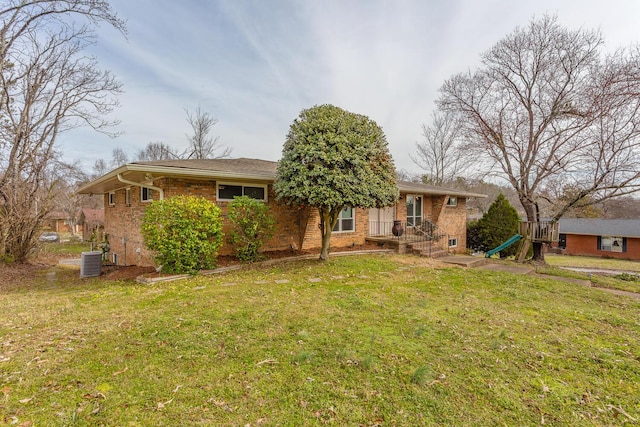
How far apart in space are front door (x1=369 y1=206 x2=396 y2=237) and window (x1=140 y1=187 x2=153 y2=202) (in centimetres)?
829

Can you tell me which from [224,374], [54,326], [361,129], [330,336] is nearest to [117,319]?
[54,326]

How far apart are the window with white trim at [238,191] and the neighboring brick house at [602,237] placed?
100 feet

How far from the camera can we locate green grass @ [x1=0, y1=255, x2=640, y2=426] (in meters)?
2.42

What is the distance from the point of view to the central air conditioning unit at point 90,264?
347 inches

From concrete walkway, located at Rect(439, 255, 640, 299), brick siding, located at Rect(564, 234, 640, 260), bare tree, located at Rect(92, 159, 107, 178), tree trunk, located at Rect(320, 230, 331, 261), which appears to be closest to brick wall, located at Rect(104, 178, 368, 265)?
tree trunk, located at Rect(320, 230, 331, 261)

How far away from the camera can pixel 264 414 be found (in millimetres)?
2371

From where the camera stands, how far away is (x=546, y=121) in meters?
13.3

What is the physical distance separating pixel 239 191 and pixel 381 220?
6.78m

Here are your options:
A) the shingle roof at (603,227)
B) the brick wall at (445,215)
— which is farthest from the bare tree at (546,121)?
the shingle roof at (603,227)

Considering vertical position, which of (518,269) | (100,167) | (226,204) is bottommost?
(518,269)

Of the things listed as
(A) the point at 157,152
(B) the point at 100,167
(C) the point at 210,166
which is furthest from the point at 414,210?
(B) the point at 100,167

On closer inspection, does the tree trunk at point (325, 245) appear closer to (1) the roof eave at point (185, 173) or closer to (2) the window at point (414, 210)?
(1) the roof eave at point (185, 173)

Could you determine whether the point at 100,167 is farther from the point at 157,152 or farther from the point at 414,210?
the point at 414,210

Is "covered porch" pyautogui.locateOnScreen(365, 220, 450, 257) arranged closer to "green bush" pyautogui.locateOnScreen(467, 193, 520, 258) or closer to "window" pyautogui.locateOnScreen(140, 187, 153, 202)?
"green bush" pyautogui.locateOnScreen(467, 193, 520, 258)
